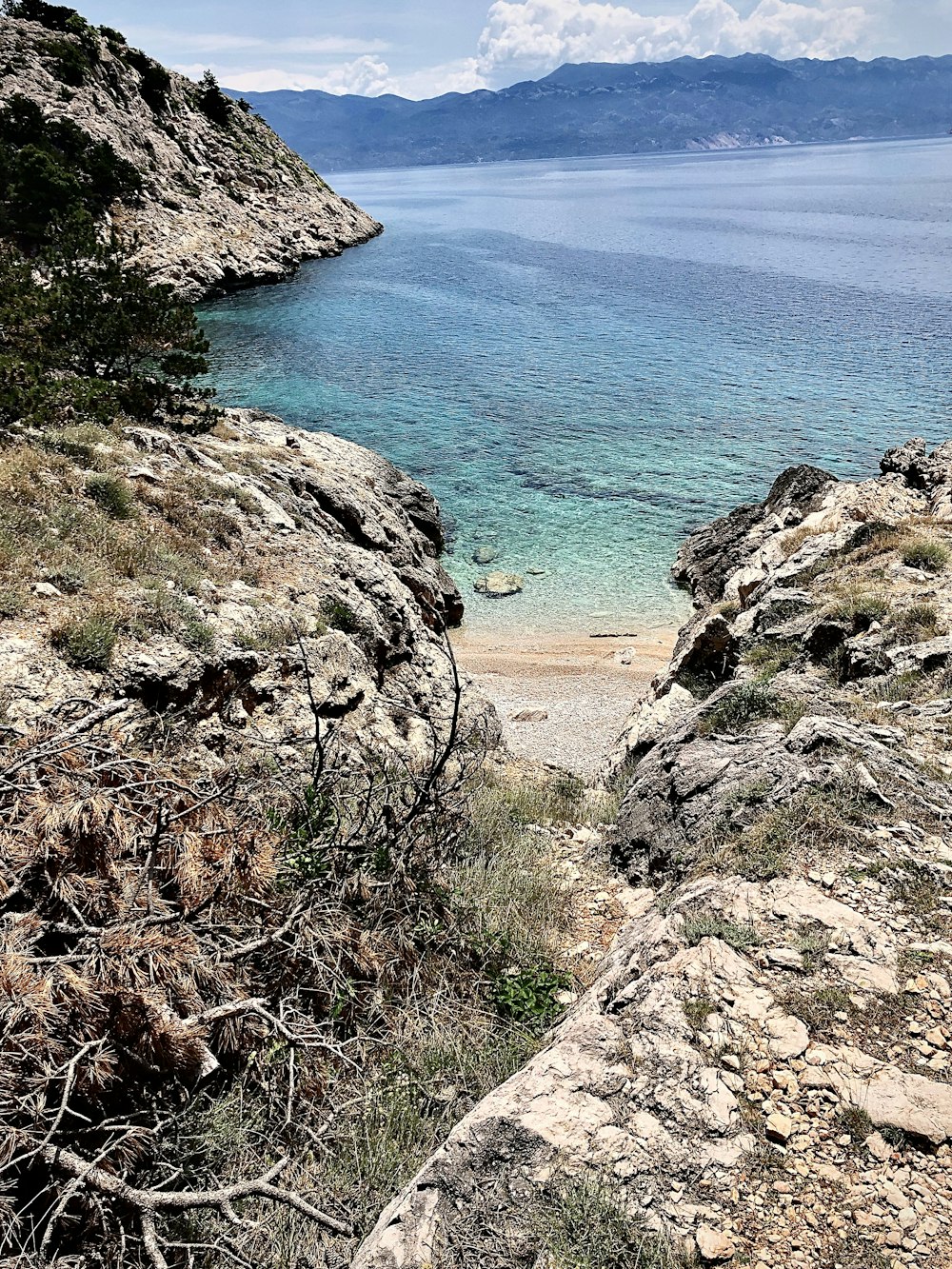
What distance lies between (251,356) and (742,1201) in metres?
45.5

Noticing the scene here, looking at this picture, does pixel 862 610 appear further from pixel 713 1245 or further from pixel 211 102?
pixel 211 102

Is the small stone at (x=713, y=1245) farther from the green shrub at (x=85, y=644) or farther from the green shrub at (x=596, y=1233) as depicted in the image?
the green shrub at (x=85, y=644)

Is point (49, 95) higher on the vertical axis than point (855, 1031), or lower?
higher

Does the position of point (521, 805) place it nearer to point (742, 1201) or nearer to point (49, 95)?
point (742, 1201)

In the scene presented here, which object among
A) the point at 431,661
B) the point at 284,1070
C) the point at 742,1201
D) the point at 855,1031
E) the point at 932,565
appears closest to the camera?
the point at 742,1201

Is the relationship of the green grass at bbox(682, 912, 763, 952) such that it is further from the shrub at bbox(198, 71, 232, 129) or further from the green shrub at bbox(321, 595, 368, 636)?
the shrub at bbox(198, 71, 232, 129)

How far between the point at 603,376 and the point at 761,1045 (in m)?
39.4

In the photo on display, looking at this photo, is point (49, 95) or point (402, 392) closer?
point (402, 392)

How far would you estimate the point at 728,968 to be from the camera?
4.63 meters

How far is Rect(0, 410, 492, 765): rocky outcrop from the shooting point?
755cm

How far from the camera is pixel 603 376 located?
131ft

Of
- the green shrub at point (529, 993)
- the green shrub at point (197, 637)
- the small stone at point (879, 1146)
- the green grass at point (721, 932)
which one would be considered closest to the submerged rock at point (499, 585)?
the green shrub at point (197, 637)

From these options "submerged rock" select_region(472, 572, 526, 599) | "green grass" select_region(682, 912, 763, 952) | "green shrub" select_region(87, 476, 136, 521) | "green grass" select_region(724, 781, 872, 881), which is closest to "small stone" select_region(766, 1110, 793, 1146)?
"green grass" select_region(682, 912, 763, 952)

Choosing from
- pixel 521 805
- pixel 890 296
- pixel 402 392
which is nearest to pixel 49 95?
pixel 402 392
